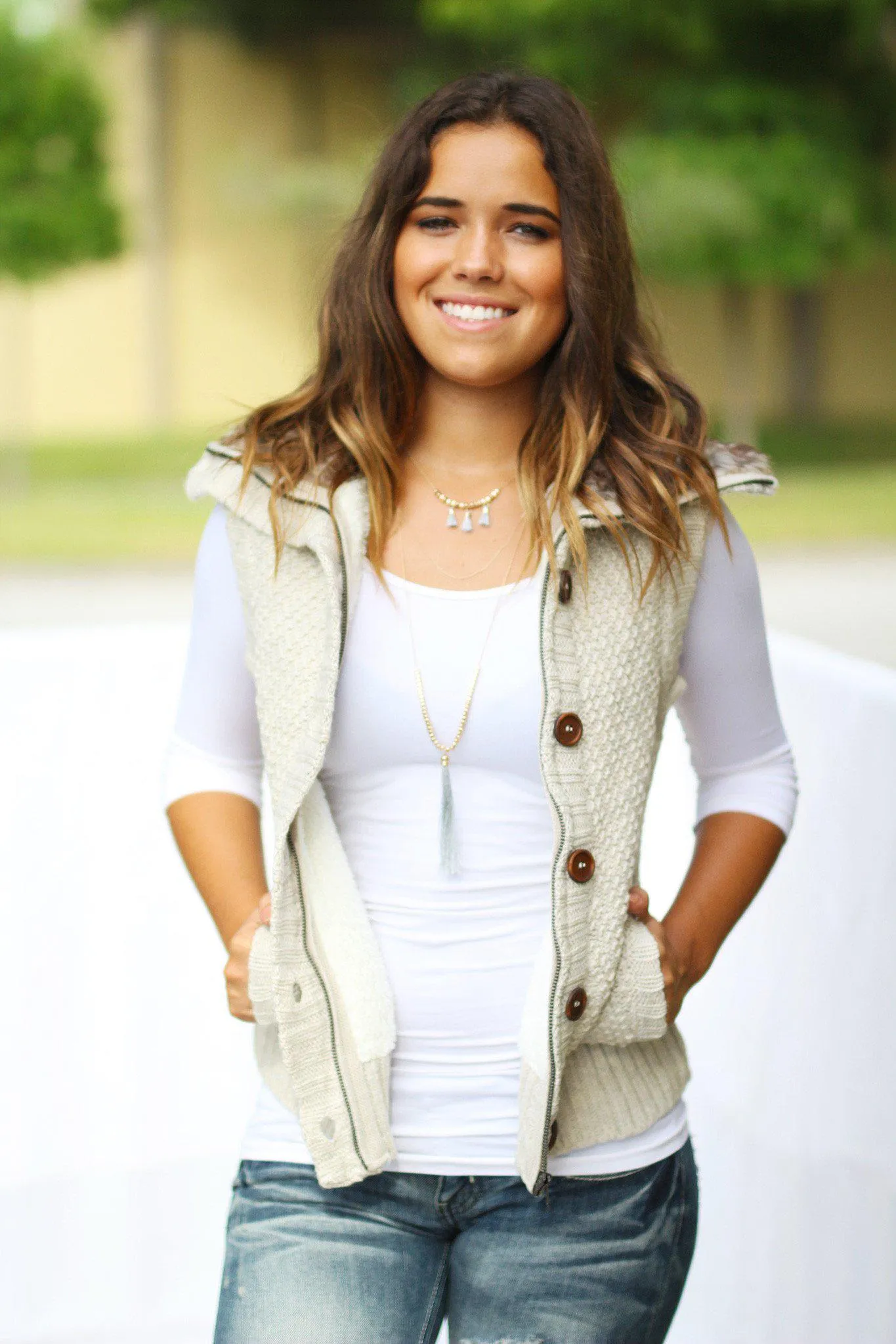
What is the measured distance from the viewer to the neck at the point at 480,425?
1658mm

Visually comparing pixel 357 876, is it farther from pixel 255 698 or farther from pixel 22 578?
pixel 22 578

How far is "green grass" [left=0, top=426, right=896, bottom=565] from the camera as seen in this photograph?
11.7m

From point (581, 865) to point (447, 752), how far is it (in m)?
0.16

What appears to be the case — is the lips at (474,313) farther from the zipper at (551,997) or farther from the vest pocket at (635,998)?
the vest pocket at (635,998)

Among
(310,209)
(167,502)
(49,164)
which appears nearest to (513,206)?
(167,502)

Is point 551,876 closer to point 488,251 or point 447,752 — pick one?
point 447,752

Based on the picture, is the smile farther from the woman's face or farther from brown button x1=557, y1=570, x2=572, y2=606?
brown button x1=557, y1=570, x2=572, y2=606

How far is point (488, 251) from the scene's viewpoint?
1.53m

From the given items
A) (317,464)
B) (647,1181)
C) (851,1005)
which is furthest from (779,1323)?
(317,464)

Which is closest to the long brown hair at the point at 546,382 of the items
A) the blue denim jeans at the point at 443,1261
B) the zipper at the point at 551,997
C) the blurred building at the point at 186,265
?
the zipper at the point at 551,997

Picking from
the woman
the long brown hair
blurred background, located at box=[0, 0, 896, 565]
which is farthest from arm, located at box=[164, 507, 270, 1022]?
blurred background, located at box=[0, 0, 896, 565]

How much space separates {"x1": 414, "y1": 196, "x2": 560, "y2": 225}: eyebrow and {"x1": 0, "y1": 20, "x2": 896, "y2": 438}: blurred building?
696 inches

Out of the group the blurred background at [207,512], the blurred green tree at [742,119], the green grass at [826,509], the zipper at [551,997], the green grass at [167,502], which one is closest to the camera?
the zipper at [551,997]

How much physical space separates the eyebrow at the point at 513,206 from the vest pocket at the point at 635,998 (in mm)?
655
